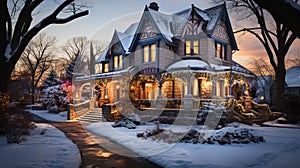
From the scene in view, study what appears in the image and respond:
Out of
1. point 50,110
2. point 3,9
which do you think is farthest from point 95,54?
point 3,9

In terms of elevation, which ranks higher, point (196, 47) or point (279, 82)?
point (196, 47)

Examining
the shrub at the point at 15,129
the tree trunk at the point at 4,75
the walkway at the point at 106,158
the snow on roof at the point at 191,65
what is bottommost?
the walkway at the point at 106,158

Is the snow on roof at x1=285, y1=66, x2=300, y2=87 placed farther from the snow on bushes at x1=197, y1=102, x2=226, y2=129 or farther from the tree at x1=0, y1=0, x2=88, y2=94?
the tree at x1=0, y1=0, x2=88, y2=94

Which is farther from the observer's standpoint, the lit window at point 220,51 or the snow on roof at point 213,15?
the lit window at point 220,51

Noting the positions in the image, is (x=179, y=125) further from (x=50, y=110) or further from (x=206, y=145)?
(x=50, y=110)

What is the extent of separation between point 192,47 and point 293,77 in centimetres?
3883

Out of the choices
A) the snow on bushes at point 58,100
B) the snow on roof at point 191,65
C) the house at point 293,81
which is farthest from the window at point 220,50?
the house at point 293,81

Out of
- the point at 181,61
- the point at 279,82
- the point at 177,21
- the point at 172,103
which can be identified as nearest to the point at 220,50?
the point at 181,61

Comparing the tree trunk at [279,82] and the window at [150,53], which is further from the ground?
the window at [150,53]

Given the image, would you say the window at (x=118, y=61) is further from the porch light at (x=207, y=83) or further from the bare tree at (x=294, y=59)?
the bare tree at (x=294, y=59)

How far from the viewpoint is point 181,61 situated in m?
22.6

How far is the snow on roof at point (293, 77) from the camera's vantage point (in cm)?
4712

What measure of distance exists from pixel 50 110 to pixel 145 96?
12.4m

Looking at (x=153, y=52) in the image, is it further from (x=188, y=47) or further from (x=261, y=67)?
(x=261, y=67)
